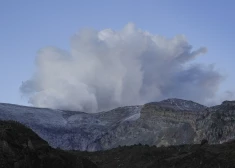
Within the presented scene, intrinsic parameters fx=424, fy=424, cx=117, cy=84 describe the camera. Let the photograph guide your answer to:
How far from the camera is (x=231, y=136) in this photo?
491 feet

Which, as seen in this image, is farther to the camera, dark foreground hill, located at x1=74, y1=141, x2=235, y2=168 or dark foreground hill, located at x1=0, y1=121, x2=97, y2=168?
dark foreground hill, located at x1=74, y1=141, x2=235, y2=168

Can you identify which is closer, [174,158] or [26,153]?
[26,153]

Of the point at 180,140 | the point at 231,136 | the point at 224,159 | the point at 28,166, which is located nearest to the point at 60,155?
the point at 28,166

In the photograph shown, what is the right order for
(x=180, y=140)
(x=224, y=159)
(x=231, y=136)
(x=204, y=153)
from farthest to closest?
(x=180, y=140) → (x=231, y=136) → (x=204, y=153) → (x=224, y=159)

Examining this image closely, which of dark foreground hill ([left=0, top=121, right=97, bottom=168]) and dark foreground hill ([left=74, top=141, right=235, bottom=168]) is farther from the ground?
dark foreground hill ([left=74, top=141, right=235, bottom=168])

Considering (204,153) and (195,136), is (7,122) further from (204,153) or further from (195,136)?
(195,136)

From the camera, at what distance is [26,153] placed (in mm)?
→ 27906

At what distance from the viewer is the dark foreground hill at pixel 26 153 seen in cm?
2685

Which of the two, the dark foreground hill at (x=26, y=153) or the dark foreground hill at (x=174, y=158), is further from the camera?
the dark foreground hill at (x=174, y=158)

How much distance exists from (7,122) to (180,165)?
3736cm

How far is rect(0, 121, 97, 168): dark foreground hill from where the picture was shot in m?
26.9

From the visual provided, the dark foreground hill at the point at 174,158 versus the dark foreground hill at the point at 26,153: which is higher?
the dark foreground hill at the point at 174,158

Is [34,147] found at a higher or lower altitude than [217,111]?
lower

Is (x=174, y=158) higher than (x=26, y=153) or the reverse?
higher
